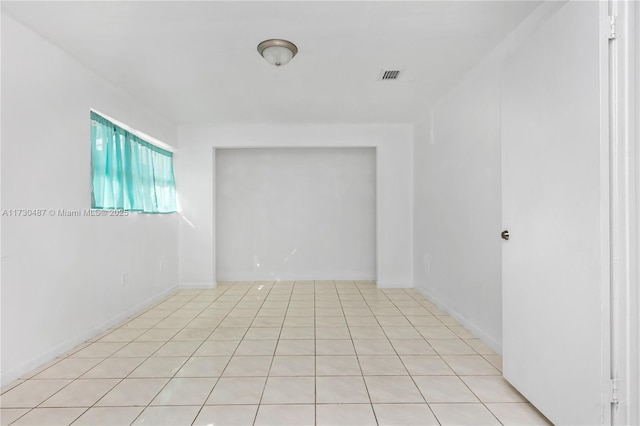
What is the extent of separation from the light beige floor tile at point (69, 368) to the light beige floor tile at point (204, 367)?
710mm

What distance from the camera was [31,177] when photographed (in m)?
2.60

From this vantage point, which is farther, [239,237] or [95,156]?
[239,237]

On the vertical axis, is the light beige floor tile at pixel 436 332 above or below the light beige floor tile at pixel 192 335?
above

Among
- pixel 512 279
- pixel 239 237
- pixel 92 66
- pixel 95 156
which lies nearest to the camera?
pixel 512 279

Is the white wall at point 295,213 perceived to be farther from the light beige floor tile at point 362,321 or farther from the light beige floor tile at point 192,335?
the light beige floor tile at point 192,335

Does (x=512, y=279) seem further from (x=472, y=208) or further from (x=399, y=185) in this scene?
(x=399, y=185)

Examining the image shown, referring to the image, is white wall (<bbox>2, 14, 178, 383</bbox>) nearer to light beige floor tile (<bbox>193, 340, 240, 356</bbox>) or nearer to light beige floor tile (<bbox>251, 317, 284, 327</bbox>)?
light beige floor tile (<bbox>193, 340, 240, 356</bbox>)

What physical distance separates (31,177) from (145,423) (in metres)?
1.94

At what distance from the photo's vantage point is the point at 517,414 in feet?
6.40

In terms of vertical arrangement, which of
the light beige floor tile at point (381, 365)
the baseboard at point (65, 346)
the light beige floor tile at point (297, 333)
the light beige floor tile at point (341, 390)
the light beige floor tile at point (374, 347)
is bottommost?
the light beige floor tile at point (297, 333)

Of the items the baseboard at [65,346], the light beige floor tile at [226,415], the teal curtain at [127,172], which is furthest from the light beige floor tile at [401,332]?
the teal curtain at [127,172]

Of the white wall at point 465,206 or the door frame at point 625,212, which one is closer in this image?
the door frame at point 625,212

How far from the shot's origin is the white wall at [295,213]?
239 inches

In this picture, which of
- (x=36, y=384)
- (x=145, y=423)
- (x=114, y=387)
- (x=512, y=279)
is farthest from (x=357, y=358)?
(x=36, y=384)
